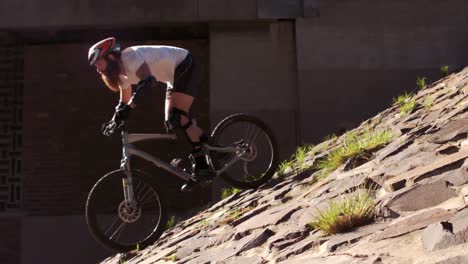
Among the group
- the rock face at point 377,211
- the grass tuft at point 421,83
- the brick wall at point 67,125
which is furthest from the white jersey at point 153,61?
the brick wall at point 67,125

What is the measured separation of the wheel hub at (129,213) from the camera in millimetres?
5887

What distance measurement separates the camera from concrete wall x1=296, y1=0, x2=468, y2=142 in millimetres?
10938

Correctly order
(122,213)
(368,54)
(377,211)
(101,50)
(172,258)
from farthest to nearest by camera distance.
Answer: (368,54) → (122,213) → (101,50) → (172,258) → (377,211)

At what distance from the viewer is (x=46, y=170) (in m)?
11.6

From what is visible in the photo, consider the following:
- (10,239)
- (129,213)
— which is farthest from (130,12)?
(129,213)

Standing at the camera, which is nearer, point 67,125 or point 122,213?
point 122,213

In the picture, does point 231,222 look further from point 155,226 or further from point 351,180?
point 351,180

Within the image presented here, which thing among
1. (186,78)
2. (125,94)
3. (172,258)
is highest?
(186,78)

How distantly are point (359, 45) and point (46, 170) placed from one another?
5.39 metres

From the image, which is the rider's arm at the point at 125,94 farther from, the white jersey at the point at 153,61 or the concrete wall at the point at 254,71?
the concrete wall at the point at 254,71

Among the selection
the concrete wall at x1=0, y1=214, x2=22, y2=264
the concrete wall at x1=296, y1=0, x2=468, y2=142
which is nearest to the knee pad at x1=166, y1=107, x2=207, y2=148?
the concrete wall at x1=296, y1=0, x2=468, y2=142

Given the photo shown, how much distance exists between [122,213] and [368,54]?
6.22 m

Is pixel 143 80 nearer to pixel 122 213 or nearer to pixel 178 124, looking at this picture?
pixel 178 124

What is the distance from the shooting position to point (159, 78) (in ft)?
20.4
